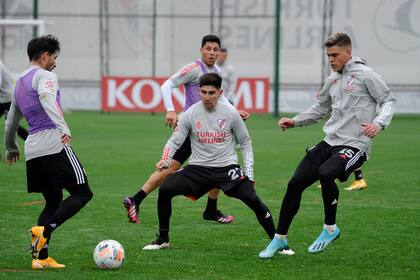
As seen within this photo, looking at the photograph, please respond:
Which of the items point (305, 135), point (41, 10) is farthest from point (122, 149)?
point (41, 10)

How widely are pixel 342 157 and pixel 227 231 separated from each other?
7.08 feet

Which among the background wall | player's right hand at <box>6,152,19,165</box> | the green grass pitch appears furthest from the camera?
the background wall

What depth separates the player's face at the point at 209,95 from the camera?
955 cm

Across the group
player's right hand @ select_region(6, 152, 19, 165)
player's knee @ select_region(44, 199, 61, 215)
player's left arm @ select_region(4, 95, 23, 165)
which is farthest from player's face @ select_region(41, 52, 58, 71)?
player's knee @ select_region(44, 199, 61, 215)

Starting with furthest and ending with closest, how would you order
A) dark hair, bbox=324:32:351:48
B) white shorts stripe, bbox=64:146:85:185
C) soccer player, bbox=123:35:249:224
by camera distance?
soccer player, bbox=123:35:249:224
dark hair, bbox=324:32:351:48
white shorts stripe, bbox=64:146:85:185

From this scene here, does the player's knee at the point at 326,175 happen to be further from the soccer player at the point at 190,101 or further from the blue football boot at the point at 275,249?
the soccer player at the point at 190,101

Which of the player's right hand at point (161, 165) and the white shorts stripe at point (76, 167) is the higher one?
the white shorts stripe at point (76, 167)

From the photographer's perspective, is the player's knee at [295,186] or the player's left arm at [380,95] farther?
the player's knee at [295,186]

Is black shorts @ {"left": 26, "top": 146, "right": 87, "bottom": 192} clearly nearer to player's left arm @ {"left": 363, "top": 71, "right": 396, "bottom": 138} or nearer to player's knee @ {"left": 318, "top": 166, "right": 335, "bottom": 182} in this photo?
player's knee @ {"left": 318, "top": 166, "right": 335, "bottom": 182}

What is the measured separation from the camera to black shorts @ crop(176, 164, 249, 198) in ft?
31.2

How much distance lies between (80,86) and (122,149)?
18.8 m

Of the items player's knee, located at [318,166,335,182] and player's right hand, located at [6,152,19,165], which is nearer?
player's knee, located at [318,166,335,182]

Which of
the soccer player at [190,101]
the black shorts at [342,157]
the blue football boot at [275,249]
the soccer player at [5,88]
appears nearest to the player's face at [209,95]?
the black shorts at [342,157]

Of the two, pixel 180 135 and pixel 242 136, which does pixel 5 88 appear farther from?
pixel 242 136
